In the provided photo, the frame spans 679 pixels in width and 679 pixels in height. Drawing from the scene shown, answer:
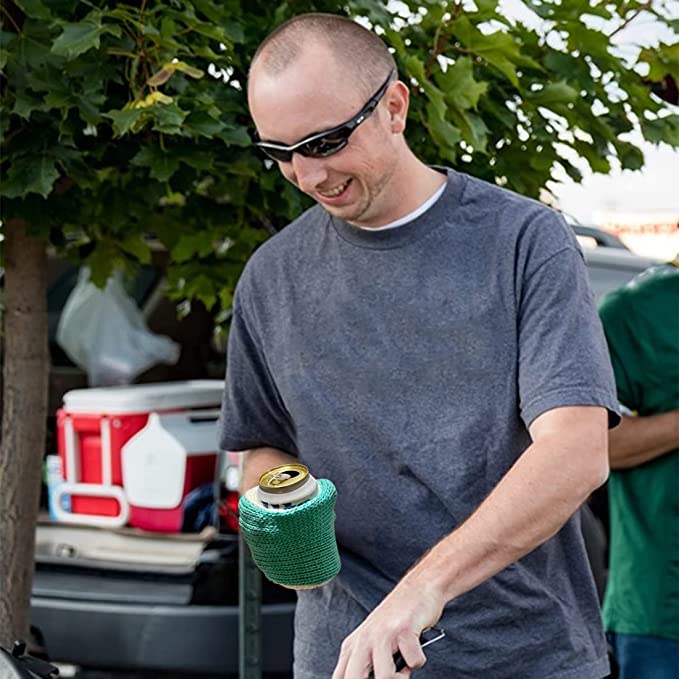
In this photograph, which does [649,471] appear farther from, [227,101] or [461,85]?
[227,101]

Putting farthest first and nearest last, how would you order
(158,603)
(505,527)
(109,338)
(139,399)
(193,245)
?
(109,338)
(139,399)
(158,603)
(193,245)
(505,527)

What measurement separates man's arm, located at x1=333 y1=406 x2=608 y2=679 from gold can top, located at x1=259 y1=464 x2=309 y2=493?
0.21 m

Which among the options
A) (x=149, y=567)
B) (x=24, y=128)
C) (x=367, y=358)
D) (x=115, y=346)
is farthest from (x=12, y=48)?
(x=115, y=346)

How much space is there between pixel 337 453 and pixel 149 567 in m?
2.09

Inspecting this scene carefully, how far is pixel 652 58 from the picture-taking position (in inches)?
112

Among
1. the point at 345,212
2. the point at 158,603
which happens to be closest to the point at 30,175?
the point at 345,212

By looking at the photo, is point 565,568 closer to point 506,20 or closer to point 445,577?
point 445,577

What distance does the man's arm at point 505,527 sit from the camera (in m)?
1.74

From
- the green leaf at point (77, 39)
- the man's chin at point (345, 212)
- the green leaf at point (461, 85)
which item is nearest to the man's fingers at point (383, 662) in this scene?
the man's chin at point (345, 212)

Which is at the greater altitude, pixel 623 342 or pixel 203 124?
pixel 203 124

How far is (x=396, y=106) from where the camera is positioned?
2207 millimetres

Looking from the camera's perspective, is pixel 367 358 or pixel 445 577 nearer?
pixel 445 577

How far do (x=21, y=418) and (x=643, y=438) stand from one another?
131 centimetres

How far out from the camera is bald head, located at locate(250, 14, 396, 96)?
2104 mm
